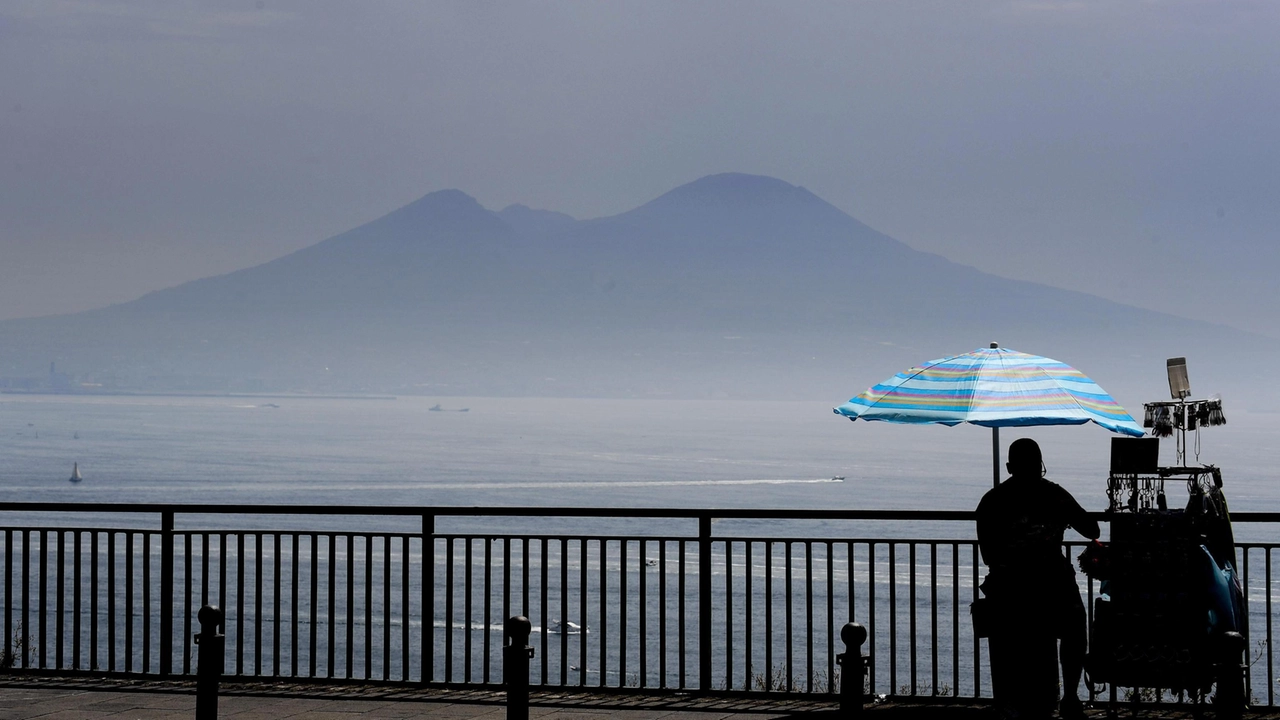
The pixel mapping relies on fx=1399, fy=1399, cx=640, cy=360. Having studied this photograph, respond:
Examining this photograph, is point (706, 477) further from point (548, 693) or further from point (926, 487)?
point (548, 693)

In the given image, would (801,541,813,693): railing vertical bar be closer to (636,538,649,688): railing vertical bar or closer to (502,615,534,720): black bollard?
(636,538,649,688): railing vertical bar

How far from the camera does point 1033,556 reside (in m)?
6.66

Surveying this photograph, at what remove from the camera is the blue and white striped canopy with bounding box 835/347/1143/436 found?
7.32m

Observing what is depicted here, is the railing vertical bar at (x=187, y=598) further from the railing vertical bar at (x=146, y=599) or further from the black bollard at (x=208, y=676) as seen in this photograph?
the black bollard at (x=208, y=676)

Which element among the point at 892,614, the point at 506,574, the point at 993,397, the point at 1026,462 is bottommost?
the point at 892,614

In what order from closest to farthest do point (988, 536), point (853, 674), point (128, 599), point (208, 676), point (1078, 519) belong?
point (853, 674) < point (208, 676) < point (1078, 519) < point (988, 536) < point (128, 599)

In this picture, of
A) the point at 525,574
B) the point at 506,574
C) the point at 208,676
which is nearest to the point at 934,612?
the point at 525,574

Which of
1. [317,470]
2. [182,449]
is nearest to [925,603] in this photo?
[317,470]

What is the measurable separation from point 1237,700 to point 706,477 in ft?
513

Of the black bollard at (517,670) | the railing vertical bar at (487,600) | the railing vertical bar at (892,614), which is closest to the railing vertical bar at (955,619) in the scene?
the railing vertical bar at (892,614)

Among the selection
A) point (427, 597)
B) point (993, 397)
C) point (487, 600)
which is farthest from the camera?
point (487, 600)

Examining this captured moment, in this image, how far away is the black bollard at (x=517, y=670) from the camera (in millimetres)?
5301

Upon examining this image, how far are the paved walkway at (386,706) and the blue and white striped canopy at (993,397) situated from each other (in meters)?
1.54

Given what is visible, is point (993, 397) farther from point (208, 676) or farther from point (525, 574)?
point (208, 676)
